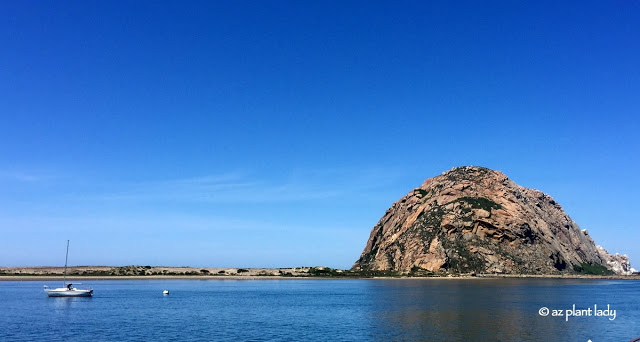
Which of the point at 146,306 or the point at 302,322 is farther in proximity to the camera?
the point at 146,306

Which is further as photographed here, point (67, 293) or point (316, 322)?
point (67, 293)

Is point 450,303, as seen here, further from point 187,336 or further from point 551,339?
point 187,336

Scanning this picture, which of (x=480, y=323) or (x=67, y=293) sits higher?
(x=480, y=323)

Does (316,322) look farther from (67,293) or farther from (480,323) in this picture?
(67,293)

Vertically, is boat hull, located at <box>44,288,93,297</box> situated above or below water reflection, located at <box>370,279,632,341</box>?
below

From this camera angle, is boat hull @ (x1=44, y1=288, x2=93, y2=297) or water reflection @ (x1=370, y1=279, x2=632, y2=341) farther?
boat hull @ (x1=44, y1=288, x2=93, y2=297)

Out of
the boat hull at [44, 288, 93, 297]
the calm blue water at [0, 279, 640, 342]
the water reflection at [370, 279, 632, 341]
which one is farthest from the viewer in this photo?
the boat hull at [44, 288, 93, 297]

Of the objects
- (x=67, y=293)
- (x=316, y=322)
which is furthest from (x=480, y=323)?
(x=67, y=293)

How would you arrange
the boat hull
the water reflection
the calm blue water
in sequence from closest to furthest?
1. the water reflection
2. the calm blue water
3. the boat hull

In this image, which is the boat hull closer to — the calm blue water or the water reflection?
the calm blue water

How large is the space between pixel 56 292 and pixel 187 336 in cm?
7970

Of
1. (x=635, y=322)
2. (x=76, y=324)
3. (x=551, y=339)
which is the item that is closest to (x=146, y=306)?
(x=76, y=324)

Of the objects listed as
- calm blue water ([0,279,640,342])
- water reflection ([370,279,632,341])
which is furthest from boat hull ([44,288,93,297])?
water reflection ([370,279,632,341])

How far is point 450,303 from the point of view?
94.2 meters
